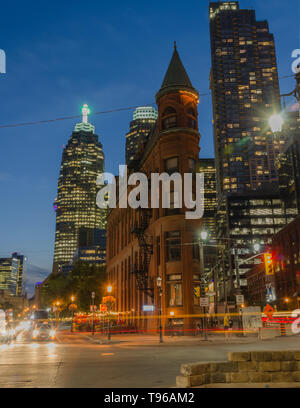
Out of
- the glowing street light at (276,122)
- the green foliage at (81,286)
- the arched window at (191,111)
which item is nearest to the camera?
the glowing street light at (276,122)

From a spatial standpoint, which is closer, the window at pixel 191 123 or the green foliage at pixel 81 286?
the window at pixel 191 123

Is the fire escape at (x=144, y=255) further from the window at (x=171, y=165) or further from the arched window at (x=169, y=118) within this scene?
the arched window at (x=169, y=118)

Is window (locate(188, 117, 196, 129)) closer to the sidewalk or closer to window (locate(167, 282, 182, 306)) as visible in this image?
window (locate(167, 282, 182, 306))

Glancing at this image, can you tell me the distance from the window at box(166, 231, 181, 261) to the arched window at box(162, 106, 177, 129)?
13.0 metres

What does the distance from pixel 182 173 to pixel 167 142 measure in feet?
14.9

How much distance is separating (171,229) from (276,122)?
104 feet

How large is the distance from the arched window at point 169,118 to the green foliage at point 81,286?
126 ft

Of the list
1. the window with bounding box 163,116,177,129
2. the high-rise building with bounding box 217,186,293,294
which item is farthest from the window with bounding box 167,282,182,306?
the high-rise building with bounding box 217,186,293,294

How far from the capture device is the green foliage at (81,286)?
73812 millimetres

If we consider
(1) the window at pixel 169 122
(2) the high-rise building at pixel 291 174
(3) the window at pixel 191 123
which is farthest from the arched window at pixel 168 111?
(2) the high-rise building at pixel 291 174

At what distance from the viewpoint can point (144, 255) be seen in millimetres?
50219

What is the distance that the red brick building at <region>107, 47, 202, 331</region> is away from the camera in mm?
42844

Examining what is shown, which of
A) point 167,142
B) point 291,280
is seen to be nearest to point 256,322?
point 167,142

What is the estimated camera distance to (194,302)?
140ft
